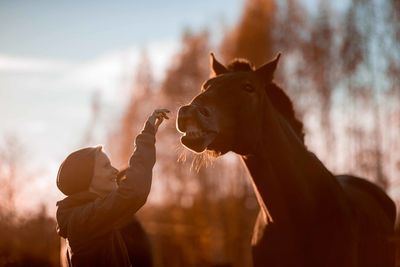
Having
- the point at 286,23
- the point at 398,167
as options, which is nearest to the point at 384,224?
the point at 398,167

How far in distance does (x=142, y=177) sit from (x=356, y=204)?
2.36 meters

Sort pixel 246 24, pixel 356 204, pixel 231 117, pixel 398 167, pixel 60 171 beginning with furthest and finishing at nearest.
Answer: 1. pixel 246 24
2. pixel 398 167
3. pixel 356 204
4. pixel 231 117
5. pixel 60 171

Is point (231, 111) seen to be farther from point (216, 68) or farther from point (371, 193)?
point (371, 193)

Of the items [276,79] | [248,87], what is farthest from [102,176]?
[276,79]

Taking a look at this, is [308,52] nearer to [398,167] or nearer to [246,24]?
[246,24]

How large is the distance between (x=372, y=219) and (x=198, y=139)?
1901mm

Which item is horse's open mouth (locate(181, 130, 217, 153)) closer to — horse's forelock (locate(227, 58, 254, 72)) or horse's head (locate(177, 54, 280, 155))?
horse's head (locate(177, 54, 280, 155))

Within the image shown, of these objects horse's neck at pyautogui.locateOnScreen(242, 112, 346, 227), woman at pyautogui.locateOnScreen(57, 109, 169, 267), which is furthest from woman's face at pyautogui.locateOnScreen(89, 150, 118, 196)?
horse's neck at pyautogui.locateOnScreen(242, 112, 346, 227)

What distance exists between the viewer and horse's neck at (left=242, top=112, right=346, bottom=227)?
443 cm

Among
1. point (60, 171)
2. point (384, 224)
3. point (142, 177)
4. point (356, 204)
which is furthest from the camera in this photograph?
point (384, 224)

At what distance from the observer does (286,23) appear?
20.8 meters

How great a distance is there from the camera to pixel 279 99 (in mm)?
4910

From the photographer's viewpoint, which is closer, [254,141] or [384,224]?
[254,141]

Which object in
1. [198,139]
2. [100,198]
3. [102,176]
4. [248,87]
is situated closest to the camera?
[100,198]
